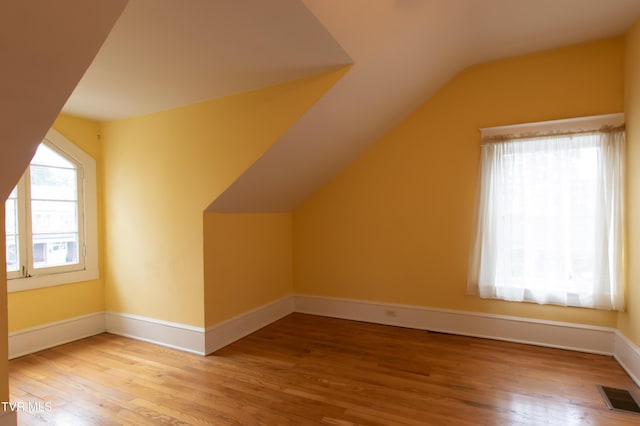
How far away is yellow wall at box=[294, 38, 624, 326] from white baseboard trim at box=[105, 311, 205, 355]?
1.62 m

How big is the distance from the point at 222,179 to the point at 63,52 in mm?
1711

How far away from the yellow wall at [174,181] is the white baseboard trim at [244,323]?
0.76 feet

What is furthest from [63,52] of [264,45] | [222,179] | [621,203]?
[621,203]

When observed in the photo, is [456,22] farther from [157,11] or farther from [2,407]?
[2,407]

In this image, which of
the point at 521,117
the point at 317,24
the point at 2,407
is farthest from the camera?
the point at 521,117

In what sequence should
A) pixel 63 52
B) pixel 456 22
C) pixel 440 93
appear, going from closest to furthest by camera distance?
pixel 63 52 → pixel 456 22 → pixel 440 93

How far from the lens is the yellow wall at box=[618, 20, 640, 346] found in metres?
2.57

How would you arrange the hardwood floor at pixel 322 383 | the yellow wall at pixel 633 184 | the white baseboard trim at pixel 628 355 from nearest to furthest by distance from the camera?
the hardwood floor at pixel 322 383
the white baseboard trim at pixel 628 355
the yellow wall at pixel 633 184

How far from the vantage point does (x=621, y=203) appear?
9.19 ft

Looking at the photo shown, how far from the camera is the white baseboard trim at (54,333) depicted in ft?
9.84

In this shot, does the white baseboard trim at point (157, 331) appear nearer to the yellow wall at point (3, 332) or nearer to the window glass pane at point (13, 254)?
the window glass pane at point (13, 254)

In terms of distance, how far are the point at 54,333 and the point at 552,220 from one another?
508 cm

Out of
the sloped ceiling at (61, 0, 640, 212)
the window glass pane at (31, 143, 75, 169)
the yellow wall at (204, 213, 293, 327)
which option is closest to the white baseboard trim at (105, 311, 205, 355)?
the yellow wall at (204, 213, 293, 327)

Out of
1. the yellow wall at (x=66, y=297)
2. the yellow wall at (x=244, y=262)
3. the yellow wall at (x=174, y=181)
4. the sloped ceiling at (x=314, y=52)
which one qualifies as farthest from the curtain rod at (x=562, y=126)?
the yellow wall at (x=66, y=297)
